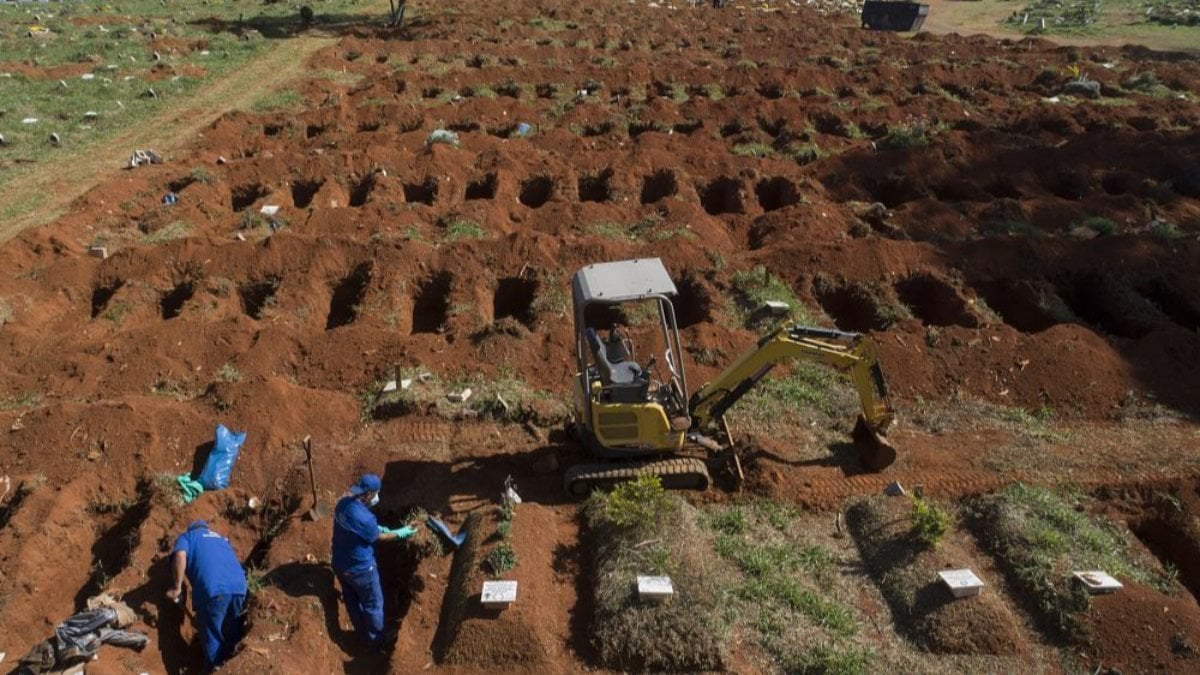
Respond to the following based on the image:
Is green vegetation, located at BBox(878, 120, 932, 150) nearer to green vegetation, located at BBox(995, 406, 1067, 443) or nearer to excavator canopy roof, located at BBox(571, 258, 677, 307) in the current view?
green vegetation, located at BBox(995, 406, 1067, 443)

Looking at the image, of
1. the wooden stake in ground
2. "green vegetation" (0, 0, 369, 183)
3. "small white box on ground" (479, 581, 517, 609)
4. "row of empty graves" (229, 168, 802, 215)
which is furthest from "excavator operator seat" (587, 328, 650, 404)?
"green vegetation" (0, 0, 369, 183)

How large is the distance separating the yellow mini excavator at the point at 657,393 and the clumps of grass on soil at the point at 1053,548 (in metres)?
1.36

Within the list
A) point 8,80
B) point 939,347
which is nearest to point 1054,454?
point 939,347

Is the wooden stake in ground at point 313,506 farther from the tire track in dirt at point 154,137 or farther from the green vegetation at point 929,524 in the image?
the tire track in dirt at point 154,137

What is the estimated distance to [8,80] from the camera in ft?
78.6

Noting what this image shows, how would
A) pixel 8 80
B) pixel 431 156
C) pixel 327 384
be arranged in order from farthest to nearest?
pixel 8 80
pixel 431 156
pixel 327 384

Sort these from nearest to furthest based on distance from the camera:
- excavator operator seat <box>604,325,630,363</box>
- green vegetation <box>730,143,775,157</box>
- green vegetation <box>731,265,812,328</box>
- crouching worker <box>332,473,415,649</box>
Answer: crouching worker <box>332,473,415,649</box> < excavator operator seat <box>604,325,630,363</box> < green vegetation <box>731,265,812,328</box> < green vegetation <box>730,143,775,157</box>

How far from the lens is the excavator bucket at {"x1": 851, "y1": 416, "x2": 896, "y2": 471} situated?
30.6 feet

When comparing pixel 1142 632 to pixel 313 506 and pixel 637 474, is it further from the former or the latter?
pixel 313 506

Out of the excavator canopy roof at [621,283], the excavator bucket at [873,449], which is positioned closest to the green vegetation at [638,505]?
the excavator canopy roof at [621,283]

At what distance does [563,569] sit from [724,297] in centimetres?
636

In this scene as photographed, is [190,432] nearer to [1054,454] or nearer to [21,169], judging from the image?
[1054,454]

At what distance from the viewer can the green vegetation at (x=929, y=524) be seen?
8.10 metres

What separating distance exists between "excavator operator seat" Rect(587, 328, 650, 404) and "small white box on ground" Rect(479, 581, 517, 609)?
7.22ft
